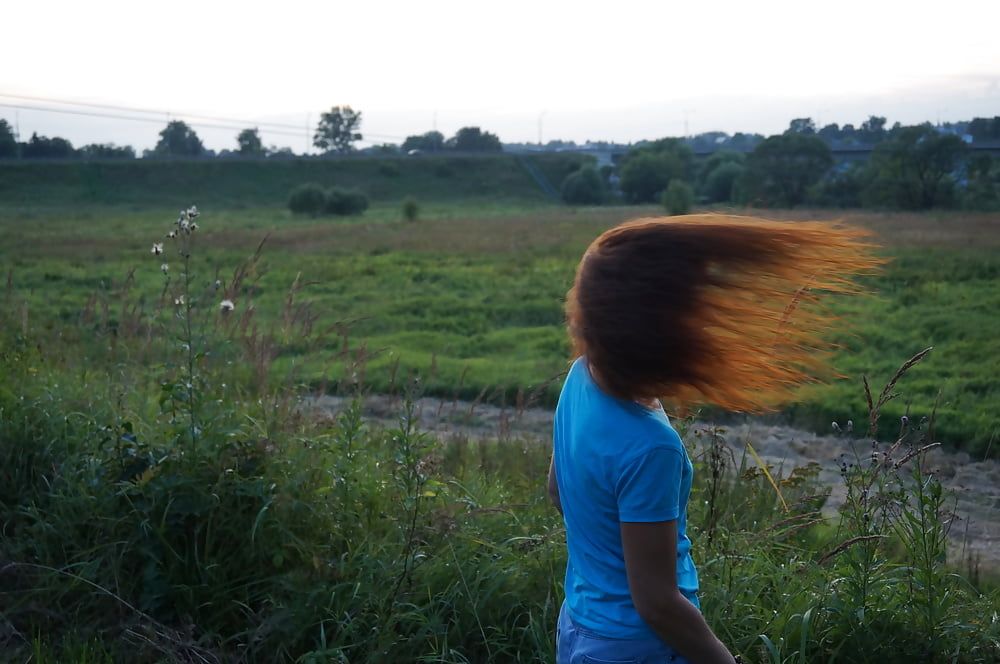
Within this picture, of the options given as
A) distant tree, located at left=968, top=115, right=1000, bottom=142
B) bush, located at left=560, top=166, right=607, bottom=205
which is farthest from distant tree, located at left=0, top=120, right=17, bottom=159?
distant tree, located at left=968, top=115, right=1000, bottom=142

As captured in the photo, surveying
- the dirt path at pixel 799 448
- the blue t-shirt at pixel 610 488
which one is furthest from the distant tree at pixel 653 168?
the blue t-shirt at pixel 610 488

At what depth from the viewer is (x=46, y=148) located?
67562mm

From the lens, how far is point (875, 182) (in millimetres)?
28422

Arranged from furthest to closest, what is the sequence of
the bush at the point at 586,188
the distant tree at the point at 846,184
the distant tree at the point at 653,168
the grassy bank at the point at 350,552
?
the bush at the point at 586,188
the distant tree at the point at 653,168
the distant tree at the point at 846,184
the grassy bank at the point at 350,552

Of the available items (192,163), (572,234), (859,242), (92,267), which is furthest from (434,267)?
(192,163)

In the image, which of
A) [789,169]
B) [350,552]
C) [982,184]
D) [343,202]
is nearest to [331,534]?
[350,552]

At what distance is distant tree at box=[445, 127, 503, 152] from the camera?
98.1 m

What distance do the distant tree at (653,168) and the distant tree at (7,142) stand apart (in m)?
41.5

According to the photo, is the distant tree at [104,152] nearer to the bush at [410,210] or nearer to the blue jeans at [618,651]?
the bush at [410,210]

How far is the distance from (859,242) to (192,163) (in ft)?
244

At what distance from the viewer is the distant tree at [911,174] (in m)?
28.0

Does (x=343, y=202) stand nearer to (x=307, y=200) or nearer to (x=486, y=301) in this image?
(x=307, y=200)

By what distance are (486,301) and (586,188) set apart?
57.7 metres

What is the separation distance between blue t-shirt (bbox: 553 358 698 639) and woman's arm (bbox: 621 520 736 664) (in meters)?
0.03
